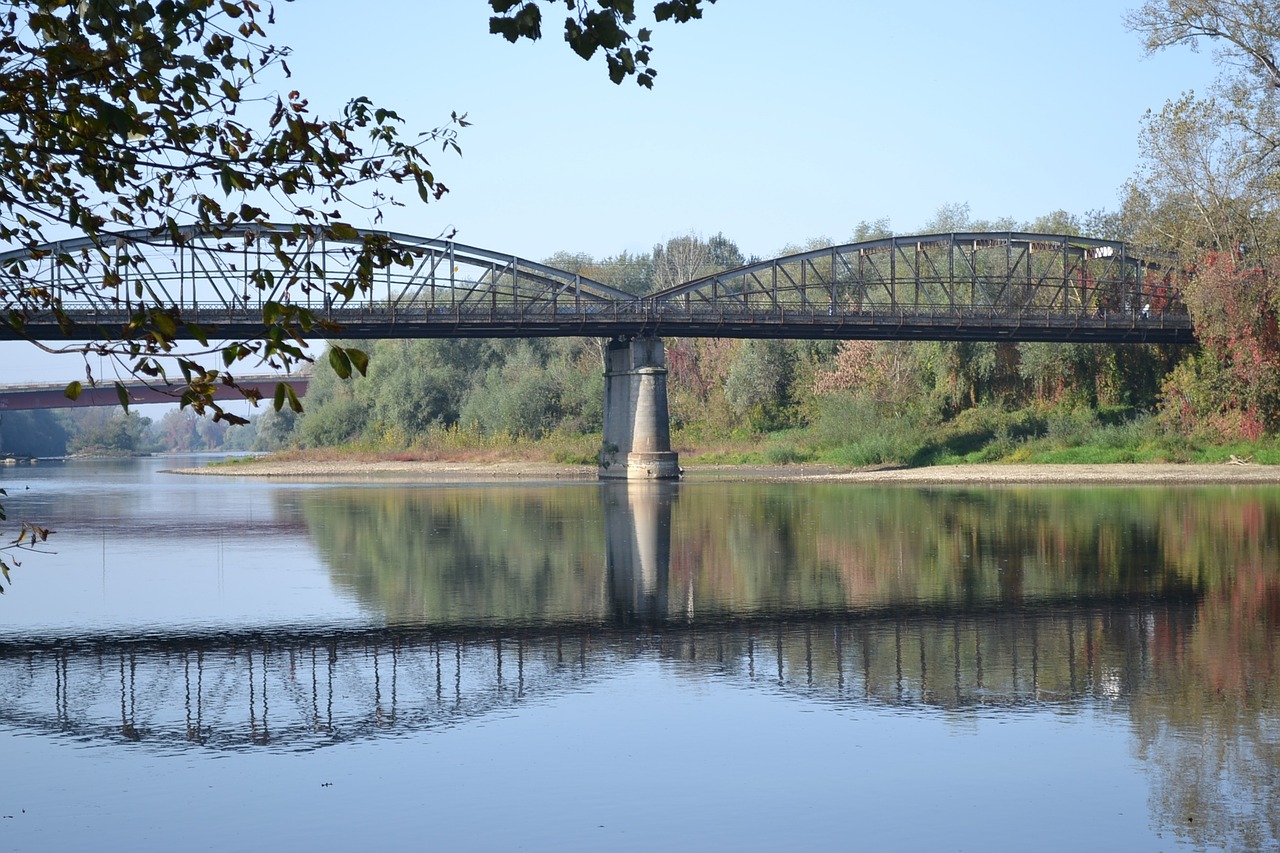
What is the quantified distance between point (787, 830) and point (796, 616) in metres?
9.98

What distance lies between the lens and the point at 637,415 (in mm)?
75625

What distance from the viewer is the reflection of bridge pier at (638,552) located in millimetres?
21828

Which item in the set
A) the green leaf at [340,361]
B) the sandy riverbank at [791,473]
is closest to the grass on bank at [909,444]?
the sandy riverbank at [791,473]

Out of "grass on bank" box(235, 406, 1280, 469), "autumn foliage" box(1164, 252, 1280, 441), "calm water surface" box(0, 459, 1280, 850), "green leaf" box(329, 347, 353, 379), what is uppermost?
"autumn foliage" box(1164, 252, 1280, 441)

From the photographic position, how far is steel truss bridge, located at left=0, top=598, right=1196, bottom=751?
45.8ft

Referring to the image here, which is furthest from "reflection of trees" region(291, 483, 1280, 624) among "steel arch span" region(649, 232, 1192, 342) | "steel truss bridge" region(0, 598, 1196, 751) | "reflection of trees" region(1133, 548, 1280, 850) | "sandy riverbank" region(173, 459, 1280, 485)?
"steel arch span" region(649, 232, 1192, 342)

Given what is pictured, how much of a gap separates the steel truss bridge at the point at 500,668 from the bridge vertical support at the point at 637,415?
53.5 meters

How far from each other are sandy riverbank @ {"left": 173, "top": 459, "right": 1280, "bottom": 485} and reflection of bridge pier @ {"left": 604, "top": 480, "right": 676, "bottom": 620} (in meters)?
17.5

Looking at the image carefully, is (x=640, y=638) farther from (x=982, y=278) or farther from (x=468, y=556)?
(x=982, y=278)

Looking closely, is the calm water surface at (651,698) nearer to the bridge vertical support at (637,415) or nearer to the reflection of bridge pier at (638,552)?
the reflection of bridge pier at (638,552)

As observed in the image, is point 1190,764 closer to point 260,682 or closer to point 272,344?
point 272,344

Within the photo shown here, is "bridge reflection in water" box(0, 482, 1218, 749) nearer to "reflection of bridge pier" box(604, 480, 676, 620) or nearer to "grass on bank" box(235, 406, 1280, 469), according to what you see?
"reflection of bridge pier" box(604, 480, 676, 620)

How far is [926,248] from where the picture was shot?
102188 millimetres

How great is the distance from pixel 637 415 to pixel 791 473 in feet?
28.5
